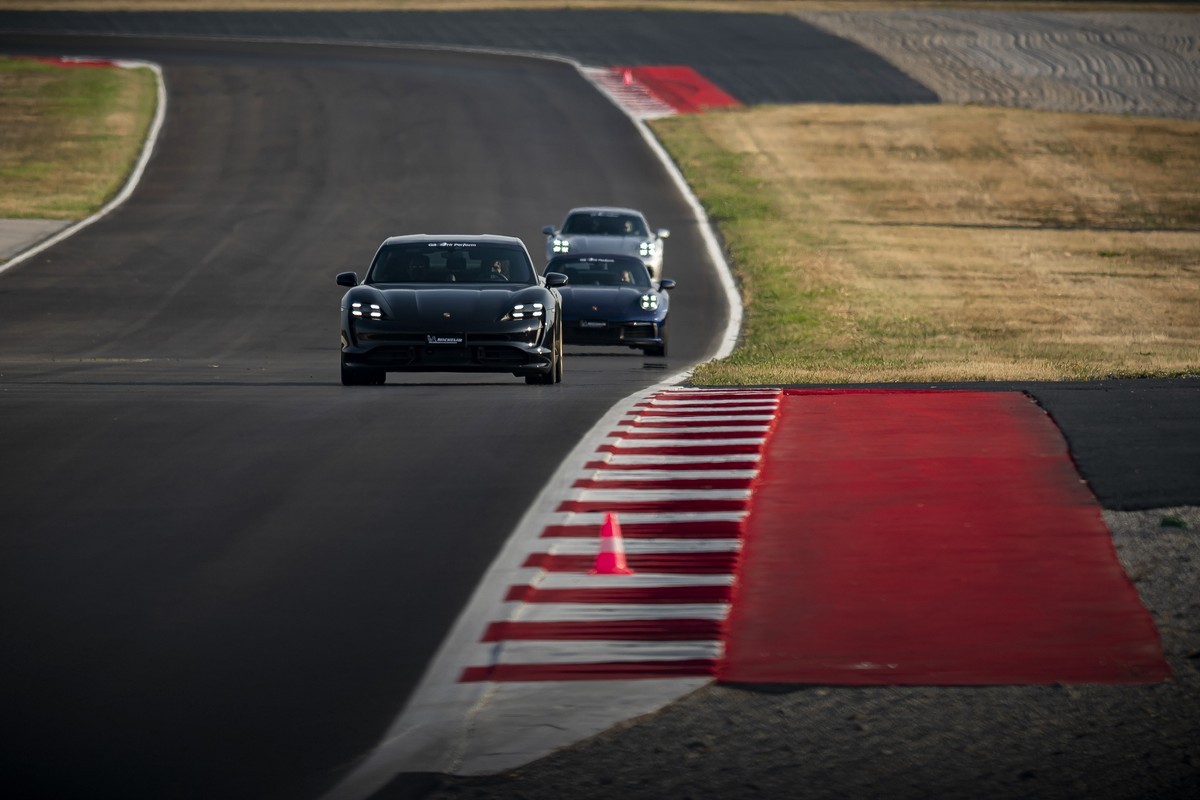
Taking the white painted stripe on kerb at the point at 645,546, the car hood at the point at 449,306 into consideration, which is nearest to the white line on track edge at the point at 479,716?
the white painted stripe on kerb at the point at 645,546

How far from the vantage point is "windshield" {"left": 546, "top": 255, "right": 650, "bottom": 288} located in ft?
78.4

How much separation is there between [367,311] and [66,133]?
34834mm

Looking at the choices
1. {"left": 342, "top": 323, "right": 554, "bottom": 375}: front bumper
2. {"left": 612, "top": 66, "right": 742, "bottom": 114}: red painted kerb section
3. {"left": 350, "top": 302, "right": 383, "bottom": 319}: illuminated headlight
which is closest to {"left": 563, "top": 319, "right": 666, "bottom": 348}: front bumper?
{"left": 342, "top": 323, "right": 554, "bottom": 375}: front bumper

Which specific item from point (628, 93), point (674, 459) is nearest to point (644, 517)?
point (674, 459)

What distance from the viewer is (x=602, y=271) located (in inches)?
950

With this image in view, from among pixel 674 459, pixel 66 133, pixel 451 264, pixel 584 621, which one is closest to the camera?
pixel 584 621

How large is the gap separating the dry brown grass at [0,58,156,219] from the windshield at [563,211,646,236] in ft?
41.4

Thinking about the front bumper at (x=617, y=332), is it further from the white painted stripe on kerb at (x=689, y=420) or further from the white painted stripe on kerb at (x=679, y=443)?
the white painted stripe on kerb at (x=679, y=443)

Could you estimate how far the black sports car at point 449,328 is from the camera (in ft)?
55.2

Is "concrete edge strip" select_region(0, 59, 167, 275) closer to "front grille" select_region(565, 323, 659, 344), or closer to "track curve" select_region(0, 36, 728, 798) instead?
"track curve" select_region(0, 36, 728, 798)

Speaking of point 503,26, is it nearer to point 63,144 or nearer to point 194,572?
point 63,144

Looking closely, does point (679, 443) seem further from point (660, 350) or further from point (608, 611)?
point (660, 350)

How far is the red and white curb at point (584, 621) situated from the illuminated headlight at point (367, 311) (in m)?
4.66

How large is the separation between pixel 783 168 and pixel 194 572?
3935cm
